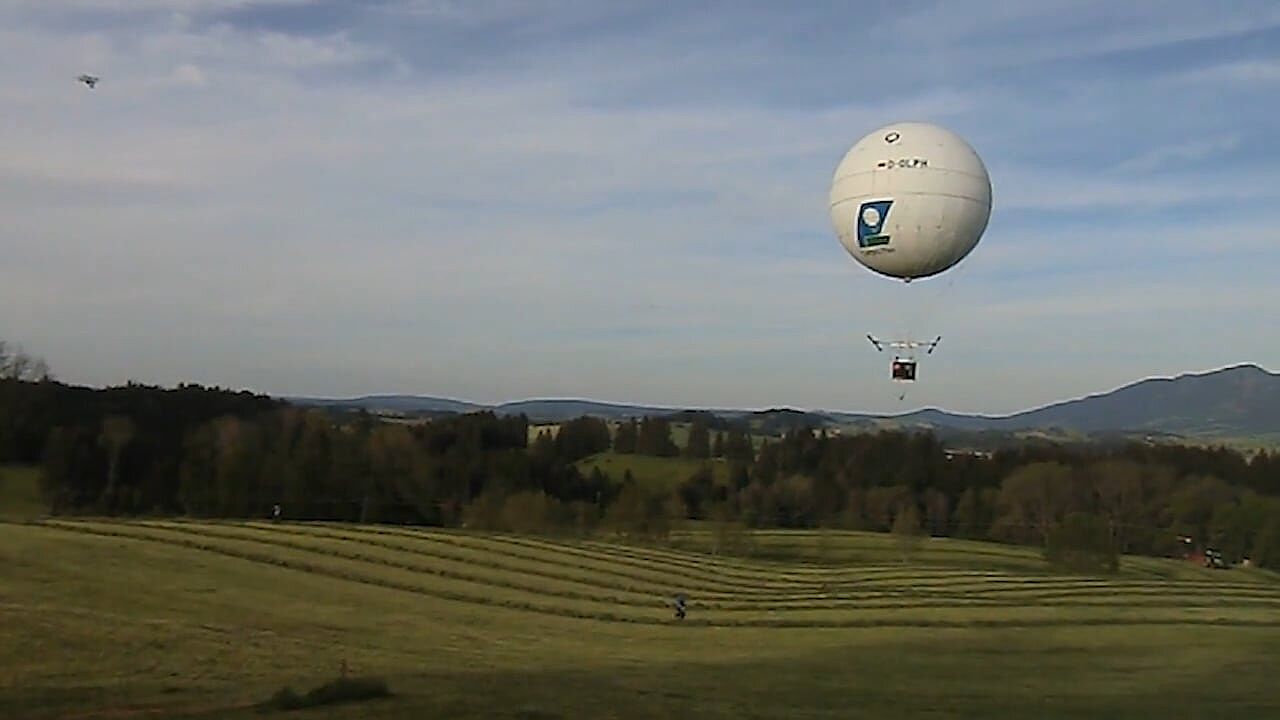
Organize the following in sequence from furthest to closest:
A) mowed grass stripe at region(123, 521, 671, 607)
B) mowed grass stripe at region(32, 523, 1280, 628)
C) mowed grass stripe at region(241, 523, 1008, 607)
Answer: mowed grass stripe at region(241, 523, 1008, 607) → mowed grass stripe at region(123, 521, 671, 607) → mowed grass stripe at region(32, 523, 1280, 628)

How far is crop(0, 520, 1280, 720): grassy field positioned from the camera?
86.5 ft

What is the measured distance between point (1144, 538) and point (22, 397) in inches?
3443

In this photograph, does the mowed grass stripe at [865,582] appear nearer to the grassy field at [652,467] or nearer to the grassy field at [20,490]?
the grassy field at [20,490]

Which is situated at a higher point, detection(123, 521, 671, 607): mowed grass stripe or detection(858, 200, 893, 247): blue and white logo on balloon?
detection(858, 200, 893, 247): blue and white logo on balloon

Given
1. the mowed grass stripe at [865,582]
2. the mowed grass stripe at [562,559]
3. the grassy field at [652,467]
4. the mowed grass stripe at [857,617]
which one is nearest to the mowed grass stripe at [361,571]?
the mowed grass stripe at [857,617]

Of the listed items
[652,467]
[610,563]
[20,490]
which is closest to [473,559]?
[610,563]

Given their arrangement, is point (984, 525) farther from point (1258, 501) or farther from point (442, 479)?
point (442, 479)

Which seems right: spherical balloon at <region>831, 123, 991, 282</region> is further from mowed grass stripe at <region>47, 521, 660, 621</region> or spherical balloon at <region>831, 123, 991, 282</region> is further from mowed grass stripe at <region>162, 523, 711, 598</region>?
mowed grass stripe at <region>162, 523, 711, 598</region>

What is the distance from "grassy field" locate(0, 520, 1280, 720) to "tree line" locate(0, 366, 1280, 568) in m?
23.5

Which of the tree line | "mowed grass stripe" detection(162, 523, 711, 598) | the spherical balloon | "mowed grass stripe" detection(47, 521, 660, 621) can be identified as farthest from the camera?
the tree line

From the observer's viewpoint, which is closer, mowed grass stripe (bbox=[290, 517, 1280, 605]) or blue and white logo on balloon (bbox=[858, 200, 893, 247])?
blue and white logo on balloon (bbox=[858, 200, 893, 247])

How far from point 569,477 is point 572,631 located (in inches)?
2777

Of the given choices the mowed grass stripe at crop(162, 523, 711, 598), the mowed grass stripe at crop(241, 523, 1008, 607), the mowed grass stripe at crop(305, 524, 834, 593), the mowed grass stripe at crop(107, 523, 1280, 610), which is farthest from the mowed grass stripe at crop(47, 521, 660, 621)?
the mowed grass stripe at crop(305, 524, 834, 593)

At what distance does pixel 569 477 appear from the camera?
11412cm
